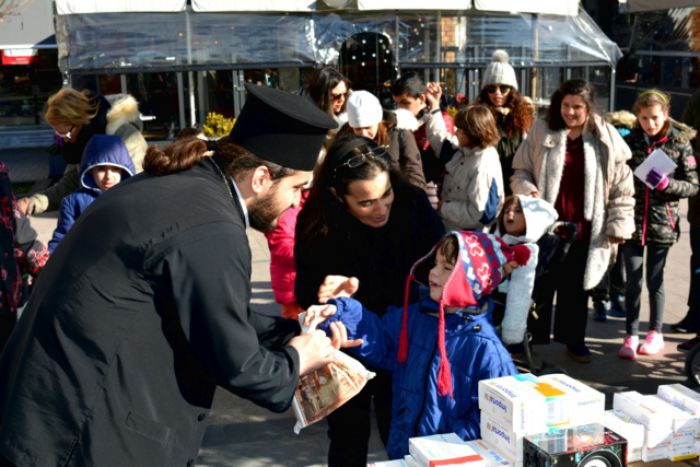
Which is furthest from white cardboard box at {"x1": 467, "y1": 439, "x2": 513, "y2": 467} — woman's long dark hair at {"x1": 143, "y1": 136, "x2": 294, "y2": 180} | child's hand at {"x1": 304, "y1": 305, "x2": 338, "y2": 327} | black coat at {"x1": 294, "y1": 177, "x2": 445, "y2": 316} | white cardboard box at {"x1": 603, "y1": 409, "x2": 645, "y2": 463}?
woman's long dark hair at {"x1": 143, "y1": 136, "x2": 294, "y2": 180}

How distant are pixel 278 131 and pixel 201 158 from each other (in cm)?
23

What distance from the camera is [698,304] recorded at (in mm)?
5672

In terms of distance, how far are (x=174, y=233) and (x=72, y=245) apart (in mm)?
322

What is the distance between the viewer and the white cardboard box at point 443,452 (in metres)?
2.53

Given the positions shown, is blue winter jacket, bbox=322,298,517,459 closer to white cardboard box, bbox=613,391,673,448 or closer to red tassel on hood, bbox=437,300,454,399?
red tassel on hood, bbox=437,300,454,399

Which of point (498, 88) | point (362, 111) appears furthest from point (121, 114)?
point (498, 88)

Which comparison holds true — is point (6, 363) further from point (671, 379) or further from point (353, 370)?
point (671, 379)

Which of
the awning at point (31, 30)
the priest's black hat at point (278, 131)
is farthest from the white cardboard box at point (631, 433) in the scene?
the awning at point (31, 30)

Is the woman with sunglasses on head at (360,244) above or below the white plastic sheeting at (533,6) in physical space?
below

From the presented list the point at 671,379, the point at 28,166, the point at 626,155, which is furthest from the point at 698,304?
the point at 28,166

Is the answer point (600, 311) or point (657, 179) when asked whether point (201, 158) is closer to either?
point (657, 179)

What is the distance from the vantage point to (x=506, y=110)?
638cm

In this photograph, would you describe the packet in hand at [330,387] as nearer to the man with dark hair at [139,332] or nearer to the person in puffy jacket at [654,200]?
the man with dark hair at [139,332]

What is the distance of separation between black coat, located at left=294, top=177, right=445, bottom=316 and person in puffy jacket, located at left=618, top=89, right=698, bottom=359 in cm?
253
